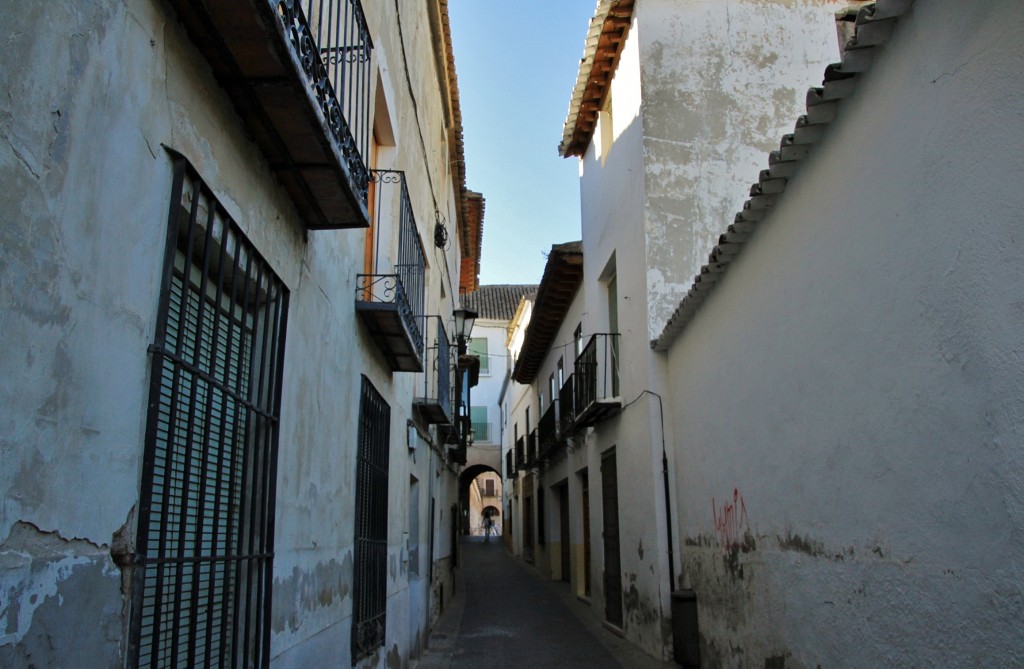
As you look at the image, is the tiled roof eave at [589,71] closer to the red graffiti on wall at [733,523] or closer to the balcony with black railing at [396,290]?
the balcony with black railing at [396,290]

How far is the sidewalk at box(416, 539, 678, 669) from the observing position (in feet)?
31.6

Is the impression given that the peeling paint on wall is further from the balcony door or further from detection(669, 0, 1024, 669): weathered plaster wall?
the balcony door

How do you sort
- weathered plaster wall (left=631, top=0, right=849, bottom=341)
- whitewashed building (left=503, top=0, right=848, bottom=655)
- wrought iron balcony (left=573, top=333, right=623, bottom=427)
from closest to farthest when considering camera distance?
whitewashed building (left=503, top=0, right=848, bottom=655) → weathered plaster wall (left=631, top=0, right=849, bottom=341) → wrought iron balcony (left=573, top=333, right=623, bottom=427)

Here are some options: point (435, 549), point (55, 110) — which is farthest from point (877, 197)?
point (435, 549)

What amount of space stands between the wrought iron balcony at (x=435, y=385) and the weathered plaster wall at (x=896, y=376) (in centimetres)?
468

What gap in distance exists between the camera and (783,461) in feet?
19.2

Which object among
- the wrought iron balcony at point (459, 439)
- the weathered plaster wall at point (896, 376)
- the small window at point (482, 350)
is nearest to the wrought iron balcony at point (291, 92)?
the weathered plaster wall at point (896, 376)

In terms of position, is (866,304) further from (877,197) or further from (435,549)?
(435,549)

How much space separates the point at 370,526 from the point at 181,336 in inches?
165

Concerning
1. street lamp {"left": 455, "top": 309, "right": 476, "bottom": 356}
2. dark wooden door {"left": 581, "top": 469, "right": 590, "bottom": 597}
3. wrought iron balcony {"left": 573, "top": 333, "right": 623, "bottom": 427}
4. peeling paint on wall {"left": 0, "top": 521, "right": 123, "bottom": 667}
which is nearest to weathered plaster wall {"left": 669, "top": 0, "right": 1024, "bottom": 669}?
peeling paint on wall {"left": 0, "top": 521, "right": 123, "bottom": 667}

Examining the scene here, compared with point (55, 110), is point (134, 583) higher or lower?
lower

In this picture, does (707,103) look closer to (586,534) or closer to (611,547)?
(611,547)

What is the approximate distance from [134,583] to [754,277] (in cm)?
520

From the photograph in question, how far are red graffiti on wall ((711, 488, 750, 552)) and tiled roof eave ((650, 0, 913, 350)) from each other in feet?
6.29
